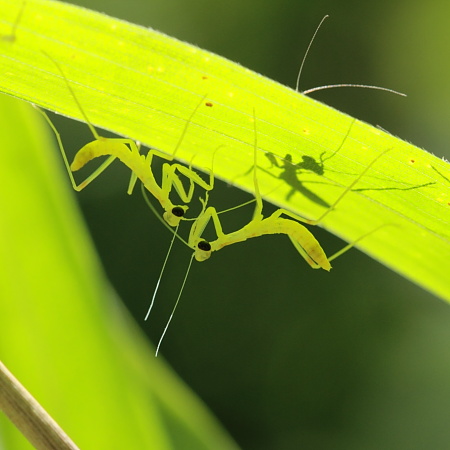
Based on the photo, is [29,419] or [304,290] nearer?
[29,419]

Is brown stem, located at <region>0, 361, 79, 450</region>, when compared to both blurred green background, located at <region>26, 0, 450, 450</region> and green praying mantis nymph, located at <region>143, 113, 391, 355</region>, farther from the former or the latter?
blurred green background, located at <region>26, 0, 450, 450</region>

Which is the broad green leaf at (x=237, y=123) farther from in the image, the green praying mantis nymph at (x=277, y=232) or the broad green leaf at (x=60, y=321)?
the broad green leaf at (x=60, y=321)

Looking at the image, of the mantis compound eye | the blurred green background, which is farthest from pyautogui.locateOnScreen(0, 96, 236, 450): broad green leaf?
the blurred green background

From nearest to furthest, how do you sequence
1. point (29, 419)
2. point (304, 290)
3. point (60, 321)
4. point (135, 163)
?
point (29, 419)
point (60, 321)
point (135, 163)
point (304, 290)

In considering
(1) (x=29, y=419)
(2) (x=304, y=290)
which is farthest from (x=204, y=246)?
(2) (x=304, y=290)

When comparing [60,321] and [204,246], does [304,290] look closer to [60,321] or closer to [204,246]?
[204,246]

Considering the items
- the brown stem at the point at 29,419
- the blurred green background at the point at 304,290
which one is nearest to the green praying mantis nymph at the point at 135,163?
the brown stem at the point at 29,419
